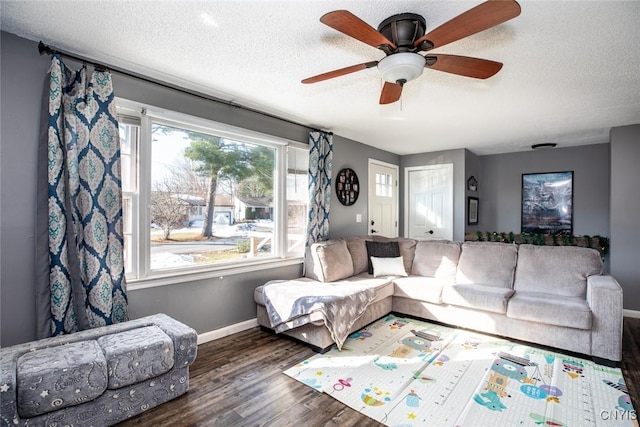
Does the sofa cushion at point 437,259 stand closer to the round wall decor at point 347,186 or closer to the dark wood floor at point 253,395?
the round wall decor at point 347,186

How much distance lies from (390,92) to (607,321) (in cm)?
259

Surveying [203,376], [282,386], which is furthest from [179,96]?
[282,386]

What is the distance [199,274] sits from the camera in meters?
3.03

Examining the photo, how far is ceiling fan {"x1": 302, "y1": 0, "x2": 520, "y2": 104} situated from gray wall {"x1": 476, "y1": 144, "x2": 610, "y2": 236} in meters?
4.48

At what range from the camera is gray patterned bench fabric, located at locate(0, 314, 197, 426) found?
1.61m

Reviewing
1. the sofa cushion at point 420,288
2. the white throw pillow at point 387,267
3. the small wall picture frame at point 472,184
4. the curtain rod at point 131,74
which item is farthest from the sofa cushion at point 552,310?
the curtain rod at point 131,74

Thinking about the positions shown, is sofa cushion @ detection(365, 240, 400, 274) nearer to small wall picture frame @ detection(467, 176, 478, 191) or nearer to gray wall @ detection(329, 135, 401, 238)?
gray wall @ detection(329, 135, 401, 238)

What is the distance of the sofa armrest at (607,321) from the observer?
8.50ft

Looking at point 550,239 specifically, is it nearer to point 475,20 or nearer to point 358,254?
point 358,254

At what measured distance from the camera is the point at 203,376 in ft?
8.00

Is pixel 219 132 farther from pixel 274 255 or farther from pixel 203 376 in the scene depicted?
pixel 203 376

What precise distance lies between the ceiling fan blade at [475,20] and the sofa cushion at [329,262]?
2.49 m

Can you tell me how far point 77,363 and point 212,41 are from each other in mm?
2091

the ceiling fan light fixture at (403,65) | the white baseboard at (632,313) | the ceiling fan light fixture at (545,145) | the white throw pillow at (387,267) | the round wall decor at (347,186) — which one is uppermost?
the ceiling fan light fixture at (545,145)
